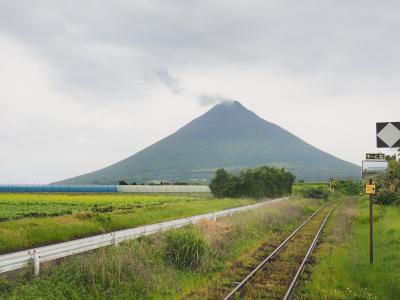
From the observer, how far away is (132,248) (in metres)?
12.9

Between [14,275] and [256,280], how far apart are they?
5.93 metres

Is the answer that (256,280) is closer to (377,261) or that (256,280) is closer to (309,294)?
(309,294)

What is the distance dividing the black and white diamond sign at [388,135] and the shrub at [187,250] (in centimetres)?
594

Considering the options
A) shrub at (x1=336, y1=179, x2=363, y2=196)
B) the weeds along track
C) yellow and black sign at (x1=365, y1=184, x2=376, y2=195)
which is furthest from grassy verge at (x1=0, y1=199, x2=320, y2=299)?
shrub at (x1=336, y1=179, x2=363, y2=196)

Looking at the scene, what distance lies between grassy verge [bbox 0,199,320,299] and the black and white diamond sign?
542cm

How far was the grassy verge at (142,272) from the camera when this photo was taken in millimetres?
10125

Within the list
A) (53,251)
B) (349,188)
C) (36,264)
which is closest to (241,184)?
(53,251)

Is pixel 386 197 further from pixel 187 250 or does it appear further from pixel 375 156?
pixel 187 250

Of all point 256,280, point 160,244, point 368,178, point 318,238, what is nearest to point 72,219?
point 160,244

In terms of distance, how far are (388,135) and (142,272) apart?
6930 millimetres

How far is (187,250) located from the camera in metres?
13.6

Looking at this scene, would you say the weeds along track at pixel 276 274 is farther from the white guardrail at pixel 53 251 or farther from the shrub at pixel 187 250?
the white guardrail at pixel 53 251

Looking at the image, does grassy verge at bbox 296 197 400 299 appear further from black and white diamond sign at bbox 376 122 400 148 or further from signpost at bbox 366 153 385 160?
black and white diamond sign at bbox 376 122 400 148

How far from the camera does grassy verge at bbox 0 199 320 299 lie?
33.2 ft
